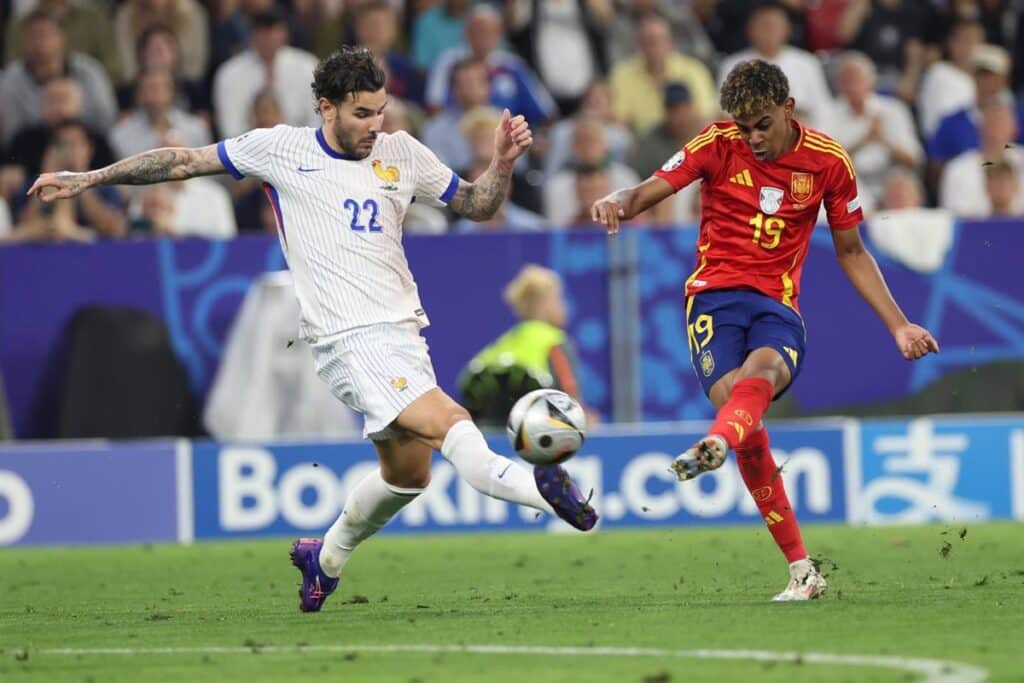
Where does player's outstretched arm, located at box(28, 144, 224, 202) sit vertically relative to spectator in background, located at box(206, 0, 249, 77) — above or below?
below

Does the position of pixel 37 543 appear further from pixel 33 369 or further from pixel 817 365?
pixel 817 365

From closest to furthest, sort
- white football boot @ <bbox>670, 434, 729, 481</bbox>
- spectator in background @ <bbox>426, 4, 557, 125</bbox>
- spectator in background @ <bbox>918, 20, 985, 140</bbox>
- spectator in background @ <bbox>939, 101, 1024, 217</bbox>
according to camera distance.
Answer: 1. white football boot @ <bbox>670, 434, 729, 481</bbox>
2. spectator in background @ <bbox>939, 101, 1024, 217</bbox>
3. spectator in background @ <bbox>426, 4, 557, 125</bbox>
4. spectator in background @ <bbox>918, 20, 985, 140</bbox>

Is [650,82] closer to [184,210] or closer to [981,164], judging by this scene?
[981,164]

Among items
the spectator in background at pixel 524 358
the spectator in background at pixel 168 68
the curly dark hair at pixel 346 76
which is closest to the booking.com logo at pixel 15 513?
the spectator in background at pixel 524 358

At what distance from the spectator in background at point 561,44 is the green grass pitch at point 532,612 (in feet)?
16.6

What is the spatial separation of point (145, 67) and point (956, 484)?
22.4ft

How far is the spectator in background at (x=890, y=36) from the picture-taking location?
675 inches

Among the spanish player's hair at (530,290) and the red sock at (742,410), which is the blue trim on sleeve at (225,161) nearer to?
the red sock at (742,410)

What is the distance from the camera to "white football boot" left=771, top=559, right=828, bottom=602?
8305mm

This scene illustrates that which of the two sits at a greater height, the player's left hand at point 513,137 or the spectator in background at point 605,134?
the spectator in background at point 605,134

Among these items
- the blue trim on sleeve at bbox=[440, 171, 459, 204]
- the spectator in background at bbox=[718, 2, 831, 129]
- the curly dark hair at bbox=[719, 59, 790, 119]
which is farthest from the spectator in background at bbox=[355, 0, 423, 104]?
the curly dark hair at bbox=[719, 59, 790, 119]

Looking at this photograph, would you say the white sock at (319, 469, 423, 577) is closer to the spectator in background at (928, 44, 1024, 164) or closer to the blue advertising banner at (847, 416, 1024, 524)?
the blue advertising banner at (847, 416, 1024, 524)

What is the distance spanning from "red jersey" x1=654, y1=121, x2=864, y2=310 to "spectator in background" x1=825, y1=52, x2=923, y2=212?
723 cm

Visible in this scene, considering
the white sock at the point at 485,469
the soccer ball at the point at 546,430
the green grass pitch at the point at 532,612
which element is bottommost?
the green grass pitch at the point at 532,612
